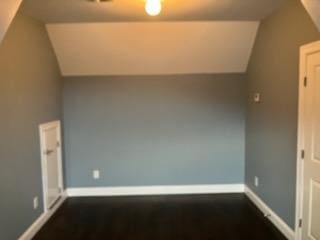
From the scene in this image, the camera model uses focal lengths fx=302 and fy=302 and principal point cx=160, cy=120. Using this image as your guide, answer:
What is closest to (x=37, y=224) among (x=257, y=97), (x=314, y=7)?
(x=257, y=97)

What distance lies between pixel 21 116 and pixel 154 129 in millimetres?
2076

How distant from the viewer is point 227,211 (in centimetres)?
405

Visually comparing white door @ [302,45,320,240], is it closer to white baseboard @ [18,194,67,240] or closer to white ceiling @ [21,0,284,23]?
white ceiling @ [21,0,284,23]

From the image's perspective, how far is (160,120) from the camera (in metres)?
4.70

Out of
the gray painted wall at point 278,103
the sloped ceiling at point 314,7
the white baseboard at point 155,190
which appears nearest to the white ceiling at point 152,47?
the gray painted wall at point 278,103

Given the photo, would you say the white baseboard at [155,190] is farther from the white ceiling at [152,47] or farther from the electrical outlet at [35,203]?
the white ceiling at [152,47]

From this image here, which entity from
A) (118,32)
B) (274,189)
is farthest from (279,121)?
(118,32)

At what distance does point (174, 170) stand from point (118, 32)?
7.36 feet

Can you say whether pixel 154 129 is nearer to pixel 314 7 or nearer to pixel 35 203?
pixel 35 203

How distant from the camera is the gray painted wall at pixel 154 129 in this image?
4648 millimetres

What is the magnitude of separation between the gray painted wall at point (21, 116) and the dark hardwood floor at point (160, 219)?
51 centimetres

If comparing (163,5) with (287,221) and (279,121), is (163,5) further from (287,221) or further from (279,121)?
(287,221)

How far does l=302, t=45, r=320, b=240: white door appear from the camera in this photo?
8.67 feet

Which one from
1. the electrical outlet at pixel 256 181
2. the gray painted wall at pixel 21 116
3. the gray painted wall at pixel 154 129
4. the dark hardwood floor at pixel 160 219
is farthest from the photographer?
the gray painted wall at pixel 154 129
